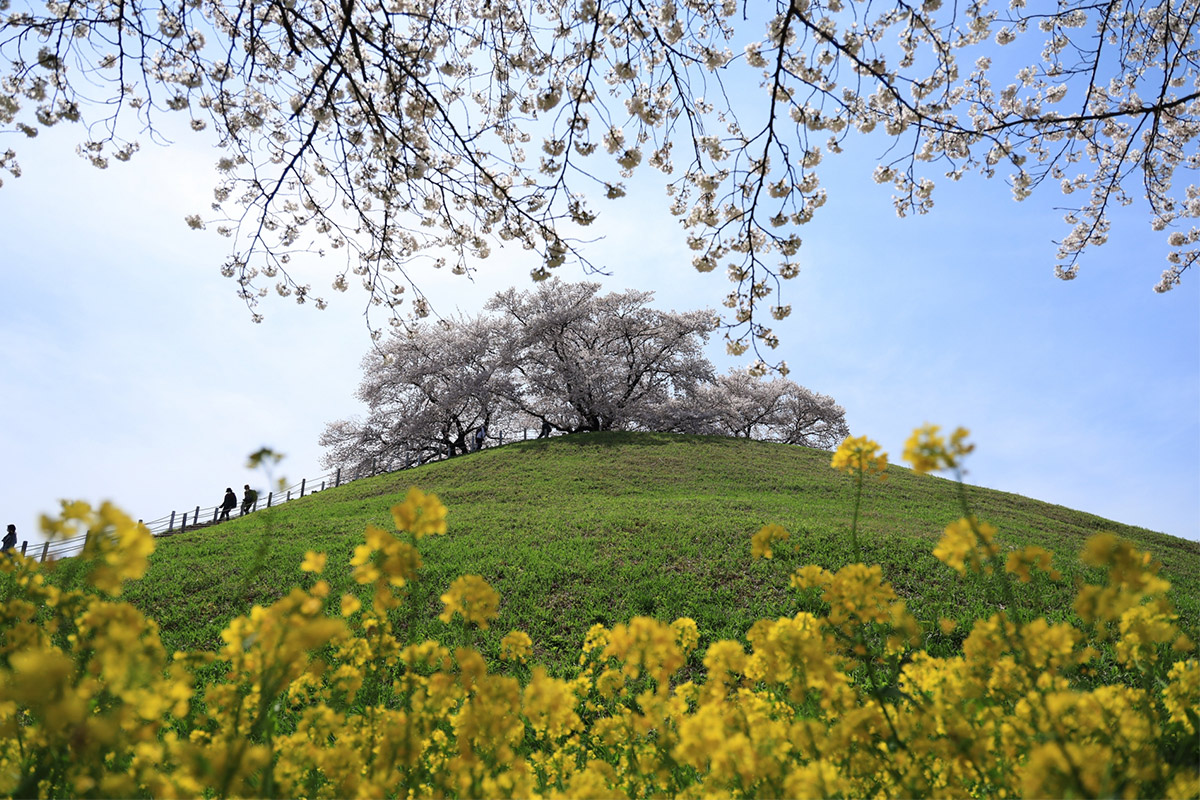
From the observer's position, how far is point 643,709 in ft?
5.67

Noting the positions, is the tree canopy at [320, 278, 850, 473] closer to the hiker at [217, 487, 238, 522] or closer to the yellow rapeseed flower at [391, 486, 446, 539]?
the hiker at [217, 487, 238, 522]

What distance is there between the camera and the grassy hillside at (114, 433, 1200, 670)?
689cm

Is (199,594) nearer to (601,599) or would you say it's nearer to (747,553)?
(601,599)

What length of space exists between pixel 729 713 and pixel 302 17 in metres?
5.08

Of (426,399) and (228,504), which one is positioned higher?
(426,399)

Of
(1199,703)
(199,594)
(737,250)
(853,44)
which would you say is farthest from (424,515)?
(199,594)

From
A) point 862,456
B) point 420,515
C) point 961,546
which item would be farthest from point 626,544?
point 420,515

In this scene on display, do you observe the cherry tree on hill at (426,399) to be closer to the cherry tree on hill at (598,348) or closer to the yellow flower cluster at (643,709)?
the cherry tree on hill at (598,348)

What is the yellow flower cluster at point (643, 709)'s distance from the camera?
1125mm

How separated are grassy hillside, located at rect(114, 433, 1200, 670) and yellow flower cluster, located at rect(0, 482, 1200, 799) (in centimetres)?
34

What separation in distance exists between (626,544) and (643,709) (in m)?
7.98

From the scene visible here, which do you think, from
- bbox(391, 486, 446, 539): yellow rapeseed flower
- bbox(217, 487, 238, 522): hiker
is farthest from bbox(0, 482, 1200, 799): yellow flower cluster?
bbox(217, 487, 238, 522): hiker

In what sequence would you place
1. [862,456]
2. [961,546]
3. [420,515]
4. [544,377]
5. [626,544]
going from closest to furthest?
[420,515] → [961,546] → [862,456] → [626,544] → [544,377]

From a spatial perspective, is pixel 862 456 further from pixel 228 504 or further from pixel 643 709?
pixel 228 504
